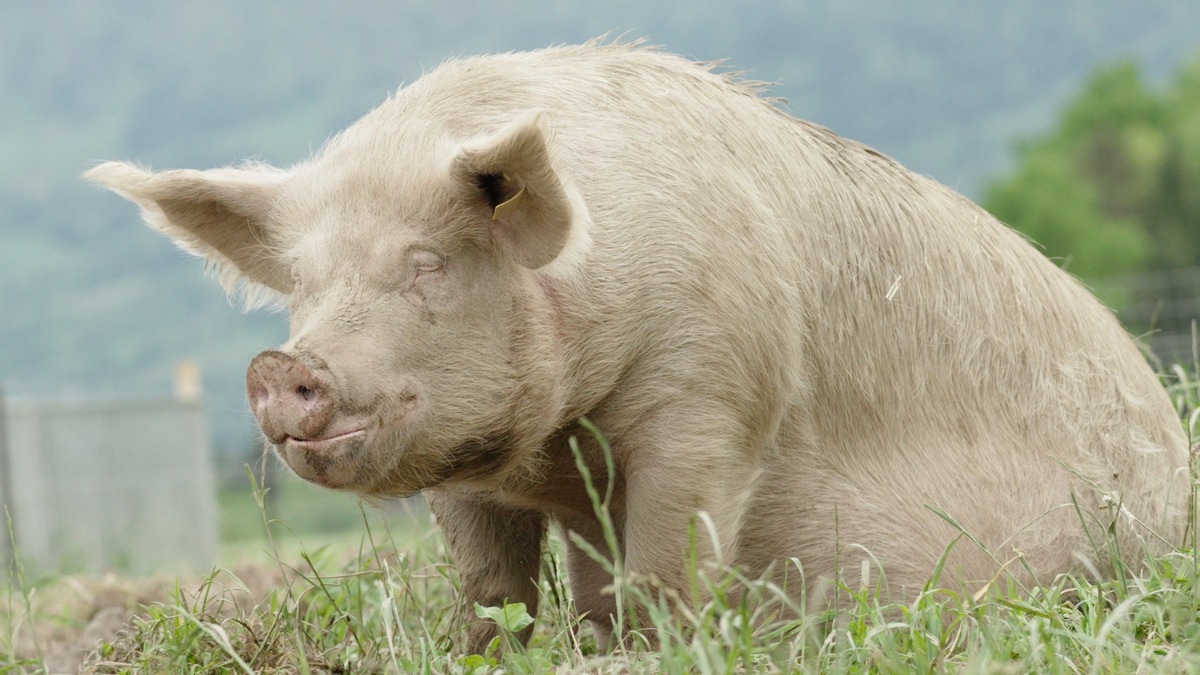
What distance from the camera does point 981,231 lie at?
183 inches

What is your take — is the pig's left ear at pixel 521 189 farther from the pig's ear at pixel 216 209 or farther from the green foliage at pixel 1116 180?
the green foliage at pixel 1116 180

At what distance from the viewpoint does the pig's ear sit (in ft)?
13.1

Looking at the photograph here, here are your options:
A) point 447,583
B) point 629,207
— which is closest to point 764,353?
point 629,207

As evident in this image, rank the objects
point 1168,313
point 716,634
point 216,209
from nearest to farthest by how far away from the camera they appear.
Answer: point 716,634, point 216,209, point 1168,313

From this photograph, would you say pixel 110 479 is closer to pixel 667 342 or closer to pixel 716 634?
pixel 667 342

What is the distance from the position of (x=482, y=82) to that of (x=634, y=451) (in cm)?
114

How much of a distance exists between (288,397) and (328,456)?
0.18m

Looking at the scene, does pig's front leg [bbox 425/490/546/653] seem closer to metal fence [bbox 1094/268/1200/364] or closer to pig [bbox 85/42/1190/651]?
pig [bbox 85/42/1190/651]

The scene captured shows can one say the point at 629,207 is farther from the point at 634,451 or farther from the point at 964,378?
the point at 964,378

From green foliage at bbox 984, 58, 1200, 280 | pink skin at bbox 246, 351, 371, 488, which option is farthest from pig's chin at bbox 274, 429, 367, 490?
green foliage at bbox 984, 58, 1200, 280

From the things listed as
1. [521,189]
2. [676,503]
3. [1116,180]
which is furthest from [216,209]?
[1116,180]

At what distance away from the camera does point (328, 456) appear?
129 inches

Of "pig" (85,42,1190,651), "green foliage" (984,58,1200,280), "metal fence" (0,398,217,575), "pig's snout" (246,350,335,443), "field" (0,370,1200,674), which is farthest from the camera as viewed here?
"green foliage" (984,58,1200,280)

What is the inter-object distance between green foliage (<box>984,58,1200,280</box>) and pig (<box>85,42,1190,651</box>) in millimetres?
50701
